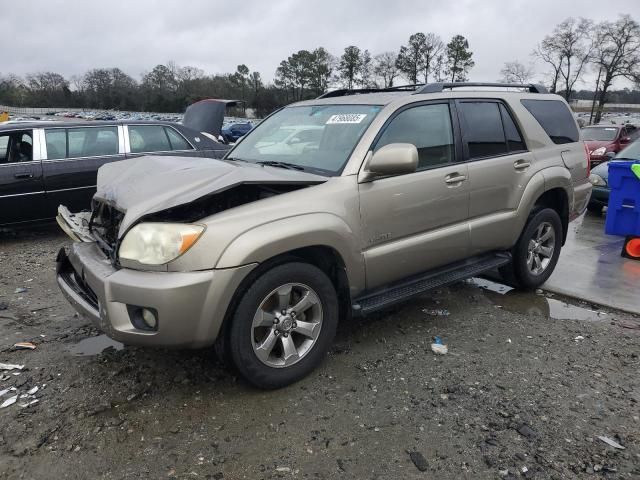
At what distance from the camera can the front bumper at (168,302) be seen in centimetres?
256

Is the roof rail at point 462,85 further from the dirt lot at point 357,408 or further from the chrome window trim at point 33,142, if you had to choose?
the chrome window trim at point 33,142

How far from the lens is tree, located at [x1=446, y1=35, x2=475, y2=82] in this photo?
67.4 metres

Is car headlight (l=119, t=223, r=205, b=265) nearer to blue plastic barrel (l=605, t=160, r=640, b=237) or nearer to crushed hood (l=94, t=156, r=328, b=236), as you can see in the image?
crushed hood (l=94, t=156, r=328, b=236)

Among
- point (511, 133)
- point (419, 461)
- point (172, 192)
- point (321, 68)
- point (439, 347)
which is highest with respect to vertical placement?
point (321, 68)

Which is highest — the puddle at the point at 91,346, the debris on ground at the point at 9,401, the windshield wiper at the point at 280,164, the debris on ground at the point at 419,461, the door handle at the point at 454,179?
the windshield wiper at the point at 280,164

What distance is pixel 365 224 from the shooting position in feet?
10.7

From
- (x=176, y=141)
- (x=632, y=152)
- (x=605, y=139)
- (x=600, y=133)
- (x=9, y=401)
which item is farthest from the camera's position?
(x=600, y=133)

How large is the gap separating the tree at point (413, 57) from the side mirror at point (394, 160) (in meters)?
69.9

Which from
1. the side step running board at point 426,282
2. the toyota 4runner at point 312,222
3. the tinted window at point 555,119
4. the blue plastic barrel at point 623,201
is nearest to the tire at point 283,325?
the toyota 4runner at point 312,222

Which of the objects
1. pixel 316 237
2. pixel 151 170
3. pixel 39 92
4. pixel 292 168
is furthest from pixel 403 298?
pixel 39 92

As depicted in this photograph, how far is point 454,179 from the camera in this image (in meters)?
3.79

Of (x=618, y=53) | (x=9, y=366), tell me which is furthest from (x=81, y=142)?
(x=618, y=53)

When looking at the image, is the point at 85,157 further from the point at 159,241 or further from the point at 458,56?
the point at 458,56

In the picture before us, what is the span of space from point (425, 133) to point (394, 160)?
2.62 ft
